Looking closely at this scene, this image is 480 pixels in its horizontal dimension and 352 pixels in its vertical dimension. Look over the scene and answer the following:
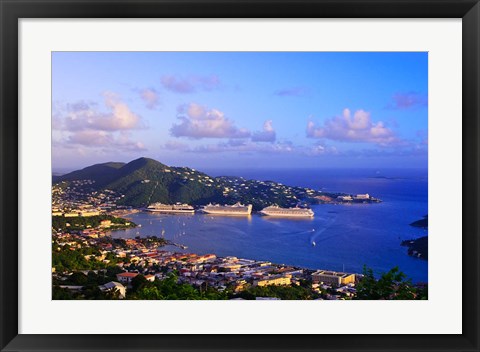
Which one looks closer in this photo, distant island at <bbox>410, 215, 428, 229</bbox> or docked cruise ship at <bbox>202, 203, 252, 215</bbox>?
distant island at <bbox>410, 215, 428, 229</bbox>

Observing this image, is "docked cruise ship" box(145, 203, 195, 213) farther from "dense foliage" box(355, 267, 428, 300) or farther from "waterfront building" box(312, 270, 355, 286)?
"dense foliage" box(355, 267, 428, 300)

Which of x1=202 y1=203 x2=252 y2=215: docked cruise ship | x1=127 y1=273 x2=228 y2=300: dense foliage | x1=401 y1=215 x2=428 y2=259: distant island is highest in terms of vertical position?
x1=202 y1=203 x2=252 y2=215: docked cruise ship

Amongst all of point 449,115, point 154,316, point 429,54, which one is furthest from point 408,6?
point 154,316

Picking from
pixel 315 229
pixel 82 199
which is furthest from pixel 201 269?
pixel 82 199

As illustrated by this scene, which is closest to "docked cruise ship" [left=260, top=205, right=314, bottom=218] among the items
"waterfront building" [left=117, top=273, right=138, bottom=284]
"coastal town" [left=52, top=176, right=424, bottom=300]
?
"coastal town" [left=52, top=176, right=424, bottom=300]

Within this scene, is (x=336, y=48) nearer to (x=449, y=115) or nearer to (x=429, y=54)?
(x=429, y=54)

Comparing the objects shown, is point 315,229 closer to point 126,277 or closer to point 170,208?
point 170,208
